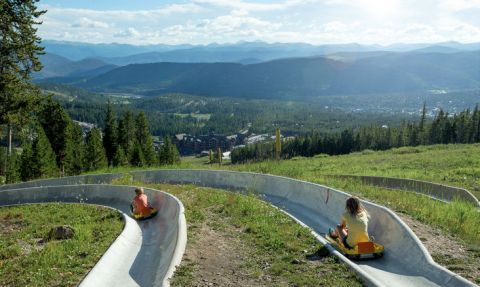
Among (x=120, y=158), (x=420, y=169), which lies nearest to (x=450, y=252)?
(x=420, y=169)

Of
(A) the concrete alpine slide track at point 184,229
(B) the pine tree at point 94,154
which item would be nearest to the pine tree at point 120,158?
(B) the pine tree at point 94,154

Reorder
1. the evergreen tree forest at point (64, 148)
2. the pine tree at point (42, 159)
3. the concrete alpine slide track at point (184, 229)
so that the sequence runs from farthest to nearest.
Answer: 1. the evergreen tree forest at point (64, 148)
2. the pine tree at point (42, 159)
3. the concrete alpine slide track at point (184, 229)

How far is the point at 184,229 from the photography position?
12.5 m

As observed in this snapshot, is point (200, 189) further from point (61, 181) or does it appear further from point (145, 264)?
point (61, 181)

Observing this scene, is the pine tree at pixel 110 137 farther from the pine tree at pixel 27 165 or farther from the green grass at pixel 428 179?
the green grass at pixel 428 179

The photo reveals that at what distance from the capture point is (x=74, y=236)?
14188 millimetres

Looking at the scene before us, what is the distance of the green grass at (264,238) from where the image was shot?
9.56 meters

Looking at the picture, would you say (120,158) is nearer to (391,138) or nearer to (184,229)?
(184,229)

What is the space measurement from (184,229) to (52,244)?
13.8 feet

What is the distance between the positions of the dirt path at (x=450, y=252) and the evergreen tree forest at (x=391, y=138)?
71.7 metres

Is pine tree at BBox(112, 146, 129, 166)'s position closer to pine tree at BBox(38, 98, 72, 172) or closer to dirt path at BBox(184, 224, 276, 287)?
pine tree at BBox(38, 98, 72, 172)

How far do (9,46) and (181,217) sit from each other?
90.9ft

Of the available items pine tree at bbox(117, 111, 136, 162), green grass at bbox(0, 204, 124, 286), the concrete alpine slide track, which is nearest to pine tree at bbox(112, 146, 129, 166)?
pine tree at bbox(117, 111, 136, 162)

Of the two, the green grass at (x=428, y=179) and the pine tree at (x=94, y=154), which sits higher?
the green grass at (x=428, y=179)
